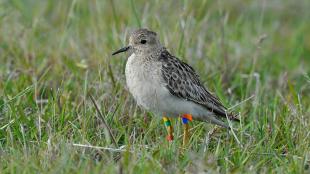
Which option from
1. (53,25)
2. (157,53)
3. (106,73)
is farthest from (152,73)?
(53,25)

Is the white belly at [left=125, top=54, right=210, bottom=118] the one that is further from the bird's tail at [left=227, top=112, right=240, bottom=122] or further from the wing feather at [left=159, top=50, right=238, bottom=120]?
the bird's tail at [left=227, top=112, right=240, bottom=122]

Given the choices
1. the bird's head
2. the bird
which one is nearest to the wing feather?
the bird

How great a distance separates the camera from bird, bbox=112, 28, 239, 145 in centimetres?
618

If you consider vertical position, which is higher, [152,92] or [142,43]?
[142,43]

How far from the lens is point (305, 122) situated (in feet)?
19.9

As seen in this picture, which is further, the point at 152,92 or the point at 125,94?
the point at 125,94

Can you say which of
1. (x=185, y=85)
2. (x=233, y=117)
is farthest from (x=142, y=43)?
(x=233, y=117)

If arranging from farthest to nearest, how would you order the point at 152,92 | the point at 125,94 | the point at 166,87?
the point at 125,94 < the point at 166,87 < the point at 152,92

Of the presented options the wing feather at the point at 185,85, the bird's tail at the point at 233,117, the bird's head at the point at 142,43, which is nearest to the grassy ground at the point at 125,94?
the bird's tail at the point at 233,117

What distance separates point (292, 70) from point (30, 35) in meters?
3.08

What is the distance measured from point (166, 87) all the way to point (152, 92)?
16 centimetres

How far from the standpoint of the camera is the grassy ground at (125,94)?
523cm

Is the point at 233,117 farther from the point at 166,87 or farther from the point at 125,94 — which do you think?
the point at 125,94

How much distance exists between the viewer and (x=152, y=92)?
6.14m
